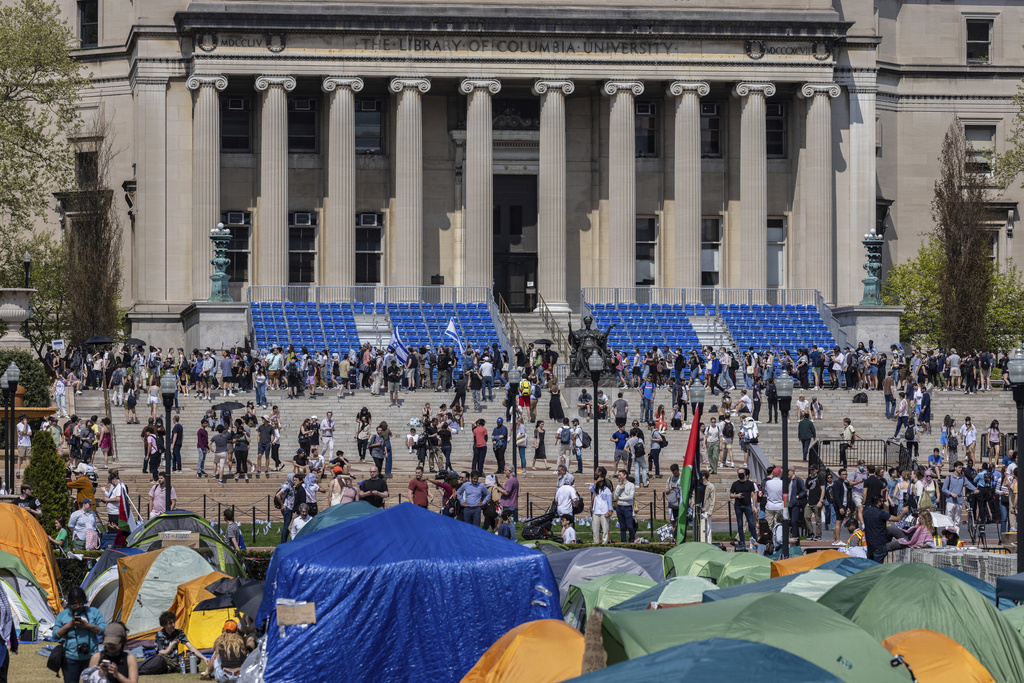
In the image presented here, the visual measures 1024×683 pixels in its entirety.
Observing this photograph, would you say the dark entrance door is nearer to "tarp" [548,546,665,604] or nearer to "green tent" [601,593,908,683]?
"tarp" [548,546,665,604]

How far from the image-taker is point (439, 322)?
58531mm

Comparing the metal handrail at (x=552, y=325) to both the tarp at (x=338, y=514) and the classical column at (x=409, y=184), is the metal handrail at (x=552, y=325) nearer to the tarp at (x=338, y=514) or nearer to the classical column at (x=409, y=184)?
the classical column at (x=409, y=184)

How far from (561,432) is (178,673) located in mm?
19028

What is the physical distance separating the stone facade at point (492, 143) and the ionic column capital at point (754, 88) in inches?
4.1

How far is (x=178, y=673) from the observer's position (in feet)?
72.7

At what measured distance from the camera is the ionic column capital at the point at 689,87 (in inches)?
2476

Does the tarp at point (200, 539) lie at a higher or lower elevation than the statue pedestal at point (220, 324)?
lower

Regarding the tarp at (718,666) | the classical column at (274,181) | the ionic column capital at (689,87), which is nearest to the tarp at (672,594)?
the tarp at (718,666)

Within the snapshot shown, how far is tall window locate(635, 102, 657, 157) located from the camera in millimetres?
66062

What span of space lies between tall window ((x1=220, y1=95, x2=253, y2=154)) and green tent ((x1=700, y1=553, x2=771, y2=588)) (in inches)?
1762

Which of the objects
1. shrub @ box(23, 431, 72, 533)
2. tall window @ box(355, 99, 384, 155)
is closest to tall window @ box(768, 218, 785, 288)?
tall window @ box(355, 99, 384, 155)

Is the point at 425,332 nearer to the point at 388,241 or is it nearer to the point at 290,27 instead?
the point at 388,241

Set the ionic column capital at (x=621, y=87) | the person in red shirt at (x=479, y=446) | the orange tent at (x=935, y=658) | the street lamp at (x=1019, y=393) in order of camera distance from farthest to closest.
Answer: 1. the ionic column capital at (x=621, y=87)
2. the person in red shirt at (x=479, y=446)
3. the street lamp at (x=1019, y=393)
4. the orange tent at (x=935, y=658)

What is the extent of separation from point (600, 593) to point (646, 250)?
150 feet
